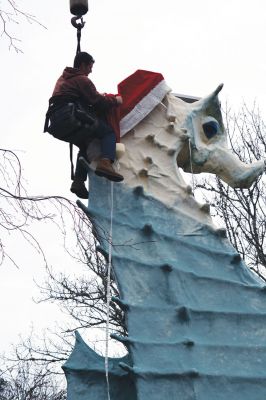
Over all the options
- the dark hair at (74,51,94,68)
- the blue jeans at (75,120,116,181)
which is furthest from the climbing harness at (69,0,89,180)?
the blue jeans at (75,120,116,181)

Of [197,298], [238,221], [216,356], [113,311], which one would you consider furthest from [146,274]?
[113,311]

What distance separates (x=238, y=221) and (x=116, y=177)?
266 inches

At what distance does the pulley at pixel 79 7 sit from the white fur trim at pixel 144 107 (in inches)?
33.9

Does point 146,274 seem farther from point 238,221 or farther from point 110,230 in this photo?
point 238,221

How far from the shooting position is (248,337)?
4.85 metres

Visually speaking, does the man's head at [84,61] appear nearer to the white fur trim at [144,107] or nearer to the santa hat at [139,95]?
the santa hat at [139,95]

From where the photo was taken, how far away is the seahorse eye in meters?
5.97

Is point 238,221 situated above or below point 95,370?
above

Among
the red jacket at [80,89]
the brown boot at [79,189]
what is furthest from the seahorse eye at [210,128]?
the brown boot at [79,189]

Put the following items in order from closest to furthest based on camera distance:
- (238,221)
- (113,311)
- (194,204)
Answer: (194,204) → (238,221) → (113,311)

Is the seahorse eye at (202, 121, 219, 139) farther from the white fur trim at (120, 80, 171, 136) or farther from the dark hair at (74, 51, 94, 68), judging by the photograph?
the dark hair at (74, 51, 94, 68)

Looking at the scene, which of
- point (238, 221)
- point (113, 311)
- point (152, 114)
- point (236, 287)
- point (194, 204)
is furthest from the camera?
point (113, 311)

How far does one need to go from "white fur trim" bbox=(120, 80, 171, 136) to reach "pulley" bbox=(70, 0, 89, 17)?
0.86 meters

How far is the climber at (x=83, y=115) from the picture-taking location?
16.8ft
